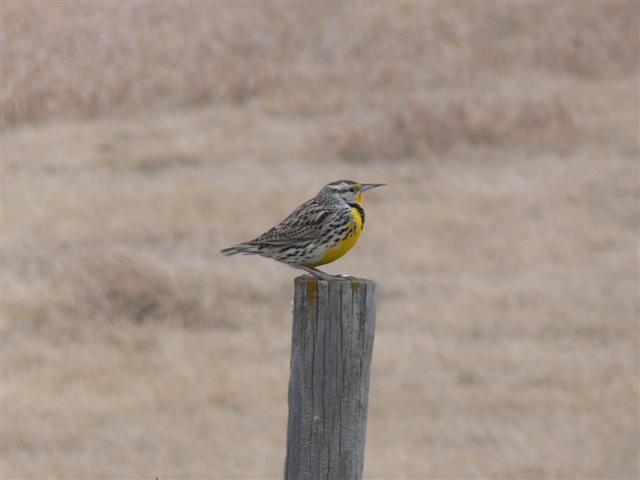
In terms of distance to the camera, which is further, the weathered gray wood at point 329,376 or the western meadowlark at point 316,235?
the western meadowlark at point 316,235

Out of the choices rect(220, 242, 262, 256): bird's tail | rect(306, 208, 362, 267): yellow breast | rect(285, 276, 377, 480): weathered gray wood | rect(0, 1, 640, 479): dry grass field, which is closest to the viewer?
rect(285, 276, 377, 480): weathered gray wood

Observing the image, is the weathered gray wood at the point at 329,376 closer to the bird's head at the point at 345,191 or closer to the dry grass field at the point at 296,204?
the bird's head at the point at 345,191

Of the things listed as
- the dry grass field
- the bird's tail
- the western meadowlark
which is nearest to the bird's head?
the western meadowlark

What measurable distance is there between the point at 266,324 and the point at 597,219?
4790 millimetres

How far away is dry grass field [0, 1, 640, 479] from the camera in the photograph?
8625 mm

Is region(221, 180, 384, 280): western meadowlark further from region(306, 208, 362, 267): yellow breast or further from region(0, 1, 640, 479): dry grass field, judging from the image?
region(0, 1, 640, 479): dry grass field

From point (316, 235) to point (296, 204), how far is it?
9755 millimetres

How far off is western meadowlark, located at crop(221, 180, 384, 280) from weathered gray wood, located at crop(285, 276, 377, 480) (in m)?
0.71

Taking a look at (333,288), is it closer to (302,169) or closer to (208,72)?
(302,169)

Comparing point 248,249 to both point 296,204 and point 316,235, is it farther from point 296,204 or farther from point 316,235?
point 296,204

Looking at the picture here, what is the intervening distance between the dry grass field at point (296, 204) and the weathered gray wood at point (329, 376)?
3991 millimetres

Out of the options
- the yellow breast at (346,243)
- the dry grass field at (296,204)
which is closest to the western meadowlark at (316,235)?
the yellow breast at (346,243)

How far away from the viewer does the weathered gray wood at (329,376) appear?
3840 millimetres

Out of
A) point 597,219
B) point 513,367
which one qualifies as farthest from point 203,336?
point 597,219
